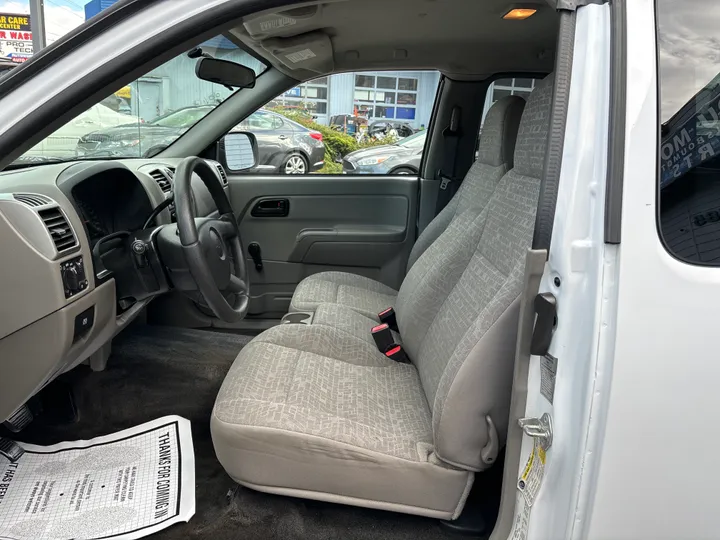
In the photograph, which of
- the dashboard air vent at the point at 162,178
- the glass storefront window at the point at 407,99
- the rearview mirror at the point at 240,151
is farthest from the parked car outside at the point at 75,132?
→ the glass storefront window at the point at 407,99

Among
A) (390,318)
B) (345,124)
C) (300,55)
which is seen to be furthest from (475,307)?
(345,124)

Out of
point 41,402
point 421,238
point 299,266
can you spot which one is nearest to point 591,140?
point 421,238

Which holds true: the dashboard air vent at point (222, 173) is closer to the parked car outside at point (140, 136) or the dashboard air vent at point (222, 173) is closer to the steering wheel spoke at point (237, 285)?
the parked car outside at point (140, 136)

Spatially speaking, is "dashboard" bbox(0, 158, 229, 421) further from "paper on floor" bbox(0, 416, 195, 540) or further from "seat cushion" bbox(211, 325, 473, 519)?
"seat cushion" bbox(211, 325, 473, 519)

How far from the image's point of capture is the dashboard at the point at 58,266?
1.33 metres

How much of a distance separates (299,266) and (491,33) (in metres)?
1.35

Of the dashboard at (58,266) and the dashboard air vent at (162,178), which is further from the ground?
the dashboard air vent at (162,178)

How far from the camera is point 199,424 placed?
1874 mm

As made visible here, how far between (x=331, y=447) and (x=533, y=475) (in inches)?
16.2

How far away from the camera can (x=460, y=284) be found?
60.2 inches

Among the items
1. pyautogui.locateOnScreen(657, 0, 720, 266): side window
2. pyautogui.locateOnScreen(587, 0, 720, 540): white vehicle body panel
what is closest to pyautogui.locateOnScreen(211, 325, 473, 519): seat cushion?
pyautogui.locateOnScreen(587, 0, 720, 540): white vehicle body panel

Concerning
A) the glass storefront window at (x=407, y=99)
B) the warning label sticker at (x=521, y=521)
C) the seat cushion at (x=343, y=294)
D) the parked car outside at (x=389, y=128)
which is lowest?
the warning label sticker at (x=521, y=521)

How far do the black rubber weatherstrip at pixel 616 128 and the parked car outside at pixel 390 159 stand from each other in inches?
84.2

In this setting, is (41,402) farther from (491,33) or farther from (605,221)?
(491,33)
